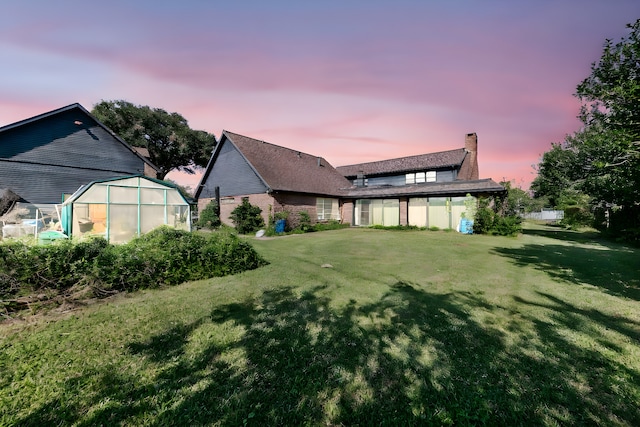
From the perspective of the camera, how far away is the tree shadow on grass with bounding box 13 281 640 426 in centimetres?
243

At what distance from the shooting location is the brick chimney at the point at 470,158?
1015 inches

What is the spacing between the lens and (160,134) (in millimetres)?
38938

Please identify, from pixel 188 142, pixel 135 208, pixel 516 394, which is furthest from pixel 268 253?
pixel 188 142

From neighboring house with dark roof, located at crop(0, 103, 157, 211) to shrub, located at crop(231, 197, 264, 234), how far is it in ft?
39.4

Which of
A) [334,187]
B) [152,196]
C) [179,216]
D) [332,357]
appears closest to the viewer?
[332,357]

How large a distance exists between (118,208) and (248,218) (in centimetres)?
884

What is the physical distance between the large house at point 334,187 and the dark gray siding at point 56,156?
7902 mm

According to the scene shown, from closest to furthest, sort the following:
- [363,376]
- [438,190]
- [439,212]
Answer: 1. [363,376]
2. [438,190]
3. [439,212]

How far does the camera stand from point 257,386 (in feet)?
9.23

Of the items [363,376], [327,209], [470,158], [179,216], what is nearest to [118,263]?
[363,376]

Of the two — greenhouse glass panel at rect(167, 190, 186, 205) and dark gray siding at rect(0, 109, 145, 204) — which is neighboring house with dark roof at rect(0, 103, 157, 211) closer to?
dark gray siding at rect(0, 109, 145, 204)

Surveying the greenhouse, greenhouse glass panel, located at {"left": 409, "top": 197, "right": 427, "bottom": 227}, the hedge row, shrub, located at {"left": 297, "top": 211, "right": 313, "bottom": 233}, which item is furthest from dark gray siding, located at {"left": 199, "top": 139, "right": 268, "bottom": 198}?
greenhouse glass panel, located at {"left": 409, "top": 197, "right": 427, "bottom": 227}

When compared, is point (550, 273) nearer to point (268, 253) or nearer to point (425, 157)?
point (268, 253)

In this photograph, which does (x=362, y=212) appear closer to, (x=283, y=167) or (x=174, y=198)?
(x=283, y=167)
